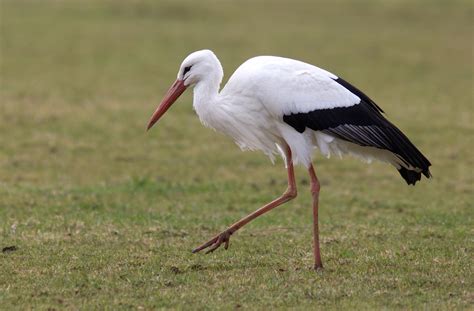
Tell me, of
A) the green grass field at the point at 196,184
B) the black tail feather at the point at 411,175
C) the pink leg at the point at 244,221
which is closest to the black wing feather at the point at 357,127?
the black tail feather at the point at 411,175

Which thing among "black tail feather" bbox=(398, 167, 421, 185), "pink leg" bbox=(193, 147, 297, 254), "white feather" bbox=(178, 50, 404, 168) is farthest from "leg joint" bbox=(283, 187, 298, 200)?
"black tail feather" bbox=(398, 167, 421, 185)

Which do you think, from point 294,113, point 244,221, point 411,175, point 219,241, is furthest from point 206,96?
point 411,175

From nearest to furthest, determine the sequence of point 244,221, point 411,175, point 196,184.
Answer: point 244,221
point 411,175
point 196,184

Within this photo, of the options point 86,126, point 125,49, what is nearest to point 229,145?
point 86,126

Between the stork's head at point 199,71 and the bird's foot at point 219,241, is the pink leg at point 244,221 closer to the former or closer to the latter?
the bird's foot at point 219,241

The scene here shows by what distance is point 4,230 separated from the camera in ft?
29.7

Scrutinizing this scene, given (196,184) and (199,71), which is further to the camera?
(196,184)

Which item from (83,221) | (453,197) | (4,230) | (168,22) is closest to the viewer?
(4,230)

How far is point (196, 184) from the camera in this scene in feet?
40.6

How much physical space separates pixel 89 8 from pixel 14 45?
7.01 meters

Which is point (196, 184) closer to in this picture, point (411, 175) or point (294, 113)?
point (411, 175)

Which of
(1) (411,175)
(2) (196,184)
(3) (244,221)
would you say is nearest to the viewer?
(3) (244,221)

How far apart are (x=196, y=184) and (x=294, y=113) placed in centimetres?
481

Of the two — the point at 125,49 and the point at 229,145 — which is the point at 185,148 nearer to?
the point at 229,145
